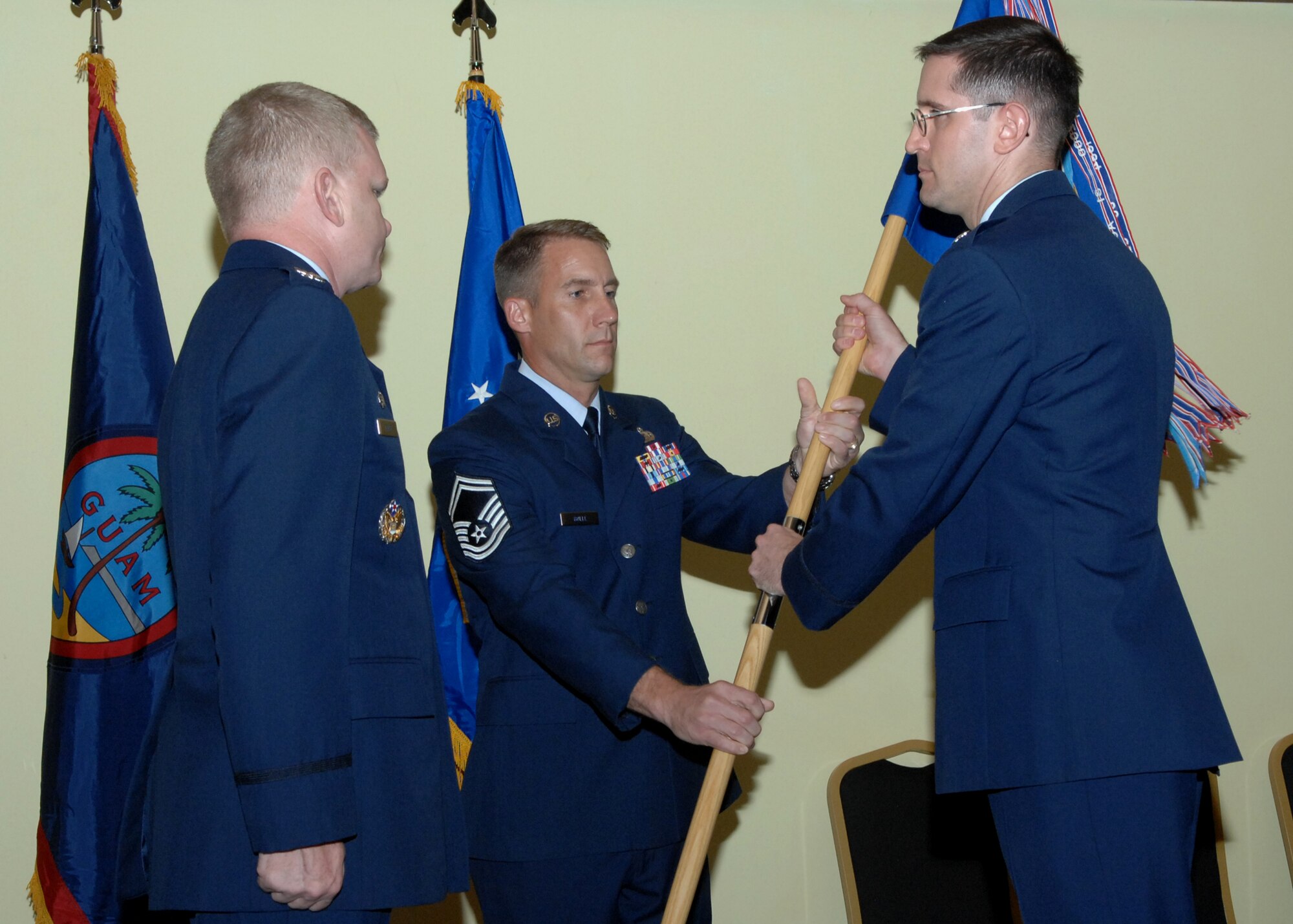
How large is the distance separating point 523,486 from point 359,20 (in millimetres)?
1491

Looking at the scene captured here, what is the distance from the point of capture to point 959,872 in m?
3.18

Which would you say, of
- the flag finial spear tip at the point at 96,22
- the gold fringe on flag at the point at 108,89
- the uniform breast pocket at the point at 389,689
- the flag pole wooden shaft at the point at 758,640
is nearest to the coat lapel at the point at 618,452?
the flag pole wooden shaft at the point at 758,640

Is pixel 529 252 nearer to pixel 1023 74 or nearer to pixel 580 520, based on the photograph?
pixel 580 520

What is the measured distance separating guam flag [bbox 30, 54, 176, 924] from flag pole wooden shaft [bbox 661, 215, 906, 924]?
1.28 m

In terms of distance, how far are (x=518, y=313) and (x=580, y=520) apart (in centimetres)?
53

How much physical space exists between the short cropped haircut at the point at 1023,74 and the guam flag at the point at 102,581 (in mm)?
1871

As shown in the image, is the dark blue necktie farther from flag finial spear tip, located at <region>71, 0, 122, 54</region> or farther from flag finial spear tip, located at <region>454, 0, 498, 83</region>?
flag finial spear tip, located at <region>71, 0, 122, 54</region>

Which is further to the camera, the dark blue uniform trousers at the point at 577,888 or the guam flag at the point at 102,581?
the guam flag at the point at 102,581

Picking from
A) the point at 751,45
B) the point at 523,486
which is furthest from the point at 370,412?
the point at 751,45

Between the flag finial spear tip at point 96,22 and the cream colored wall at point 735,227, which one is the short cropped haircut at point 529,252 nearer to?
the cream colored wall at point 735,227

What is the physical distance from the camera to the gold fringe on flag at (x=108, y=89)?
2795 mm

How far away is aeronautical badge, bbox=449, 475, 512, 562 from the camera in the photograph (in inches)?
90.3

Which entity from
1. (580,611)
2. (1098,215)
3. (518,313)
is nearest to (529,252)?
(518,313)

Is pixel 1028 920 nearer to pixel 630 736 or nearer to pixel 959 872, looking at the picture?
pixel 630 736
